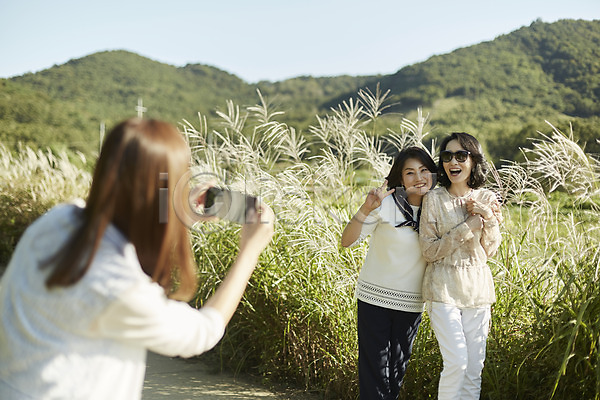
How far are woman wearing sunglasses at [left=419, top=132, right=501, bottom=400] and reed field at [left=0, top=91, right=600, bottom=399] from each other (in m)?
0.31

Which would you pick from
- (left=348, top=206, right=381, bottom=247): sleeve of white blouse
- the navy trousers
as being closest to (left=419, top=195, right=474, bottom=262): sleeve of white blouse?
(left=348, top=206, right=381, bottom=247): sleeve of white blouse

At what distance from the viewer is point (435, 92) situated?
4491 cm

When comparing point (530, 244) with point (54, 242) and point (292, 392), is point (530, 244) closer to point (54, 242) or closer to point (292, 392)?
point (292, 392)

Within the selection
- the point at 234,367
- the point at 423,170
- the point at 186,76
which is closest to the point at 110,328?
the point at 423,170

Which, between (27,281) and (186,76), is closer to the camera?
(27,281)

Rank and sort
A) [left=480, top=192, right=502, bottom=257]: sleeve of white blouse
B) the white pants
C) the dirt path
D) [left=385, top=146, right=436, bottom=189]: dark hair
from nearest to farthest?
the white pants → [left=480, top=192, right=502, bottom=257]: sleeve of white blouse → [left=385, top=146, right=436, bottom=189]: dark hair → the dirt path

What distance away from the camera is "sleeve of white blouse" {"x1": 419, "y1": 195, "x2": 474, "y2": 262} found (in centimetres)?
282

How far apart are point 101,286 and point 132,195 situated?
206 millimetres

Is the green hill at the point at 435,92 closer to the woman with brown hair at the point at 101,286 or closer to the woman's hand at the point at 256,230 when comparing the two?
the woman's hand at the point at 256,230

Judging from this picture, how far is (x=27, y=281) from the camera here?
46.2 inches

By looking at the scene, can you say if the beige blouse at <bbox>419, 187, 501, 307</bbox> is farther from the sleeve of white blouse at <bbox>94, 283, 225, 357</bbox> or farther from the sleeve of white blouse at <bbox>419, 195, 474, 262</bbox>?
the sleeve of white blouse at <bbox>94, 283, 225, 357</bbox>

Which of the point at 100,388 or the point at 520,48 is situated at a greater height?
the point at 520,48

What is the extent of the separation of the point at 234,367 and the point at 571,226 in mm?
2834

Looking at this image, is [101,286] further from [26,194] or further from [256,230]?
[26,194]
